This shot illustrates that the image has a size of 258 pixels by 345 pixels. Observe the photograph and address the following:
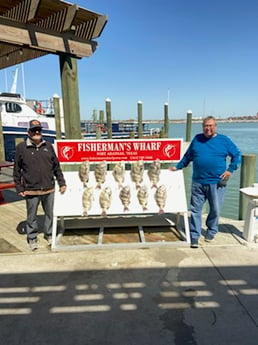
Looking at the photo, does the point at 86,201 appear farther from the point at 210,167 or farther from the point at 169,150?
the point at 210,167

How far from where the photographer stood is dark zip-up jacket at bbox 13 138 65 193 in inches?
141

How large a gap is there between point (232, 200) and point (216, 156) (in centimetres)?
791

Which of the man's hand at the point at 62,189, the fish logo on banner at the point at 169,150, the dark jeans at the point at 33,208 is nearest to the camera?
the dark jeans at the point at 33,208

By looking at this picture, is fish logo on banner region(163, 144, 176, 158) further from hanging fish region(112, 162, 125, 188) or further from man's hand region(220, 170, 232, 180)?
man's hand region(220, 170, 232, 180)

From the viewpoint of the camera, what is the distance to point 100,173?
397 cm

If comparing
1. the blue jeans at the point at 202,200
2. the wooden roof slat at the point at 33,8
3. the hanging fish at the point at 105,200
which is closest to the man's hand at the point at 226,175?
the blue jeans at the point at 202,200

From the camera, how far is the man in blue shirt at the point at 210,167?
3.61 metres

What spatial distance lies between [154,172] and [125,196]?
550 millimetres

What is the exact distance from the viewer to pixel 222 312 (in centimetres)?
244

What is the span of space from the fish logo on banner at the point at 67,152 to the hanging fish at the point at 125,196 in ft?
2.99

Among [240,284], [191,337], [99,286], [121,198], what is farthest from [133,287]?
[121,198]

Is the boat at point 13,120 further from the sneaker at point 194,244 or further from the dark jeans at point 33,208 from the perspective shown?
the sneaker at point 194,244

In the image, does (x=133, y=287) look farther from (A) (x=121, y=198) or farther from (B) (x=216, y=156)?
(B) (x=216, y=156)

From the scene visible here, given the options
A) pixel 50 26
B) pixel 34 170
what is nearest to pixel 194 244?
pixel 34 170
